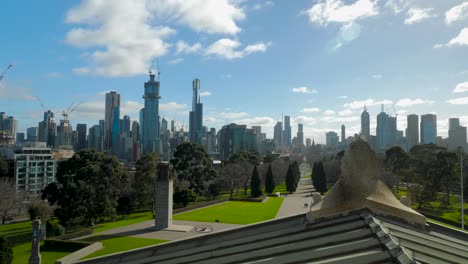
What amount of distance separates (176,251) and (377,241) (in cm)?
379

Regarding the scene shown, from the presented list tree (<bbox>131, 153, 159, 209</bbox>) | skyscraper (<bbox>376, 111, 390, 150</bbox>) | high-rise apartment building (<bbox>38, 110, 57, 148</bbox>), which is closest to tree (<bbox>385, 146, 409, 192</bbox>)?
tree (<bbox>131, 153, 159, 209</bbox>)

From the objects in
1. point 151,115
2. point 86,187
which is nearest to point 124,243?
point 86,187

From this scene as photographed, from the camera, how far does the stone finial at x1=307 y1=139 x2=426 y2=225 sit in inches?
229

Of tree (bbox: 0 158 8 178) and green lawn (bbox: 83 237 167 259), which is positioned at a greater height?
tree (bbox: 0 158 8 178)

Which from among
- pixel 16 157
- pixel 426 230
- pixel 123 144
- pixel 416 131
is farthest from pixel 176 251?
pixel 123 144

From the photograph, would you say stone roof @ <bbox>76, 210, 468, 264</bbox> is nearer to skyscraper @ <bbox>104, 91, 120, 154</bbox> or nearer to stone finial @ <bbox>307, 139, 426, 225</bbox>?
stone finial @ <bbox>307, 139, 426, 225</bbox>

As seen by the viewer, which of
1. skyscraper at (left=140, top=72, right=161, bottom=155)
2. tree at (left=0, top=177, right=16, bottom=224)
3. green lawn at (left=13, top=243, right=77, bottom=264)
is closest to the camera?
green lawn at (left=13, top=243, right=77, bottom=264)

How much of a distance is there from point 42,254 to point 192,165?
25897 mm

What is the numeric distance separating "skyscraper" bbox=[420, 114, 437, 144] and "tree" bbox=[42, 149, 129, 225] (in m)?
149

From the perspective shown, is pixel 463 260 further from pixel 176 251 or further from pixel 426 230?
pixel 176 251

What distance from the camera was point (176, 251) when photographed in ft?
21.7

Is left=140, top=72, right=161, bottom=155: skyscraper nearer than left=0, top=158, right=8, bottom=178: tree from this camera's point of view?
No

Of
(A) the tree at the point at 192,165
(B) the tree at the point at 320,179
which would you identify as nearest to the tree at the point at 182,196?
(A) the tree at the point at 192,165

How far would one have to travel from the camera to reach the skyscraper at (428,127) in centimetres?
14662
